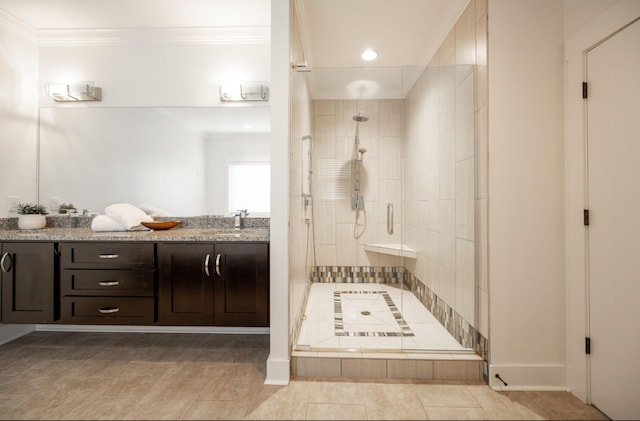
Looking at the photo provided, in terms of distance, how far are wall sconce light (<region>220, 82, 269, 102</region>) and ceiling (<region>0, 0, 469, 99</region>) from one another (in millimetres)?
453

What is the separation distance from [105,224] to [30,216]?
0.71m

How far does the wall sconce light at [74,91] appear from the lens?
9.05 ft

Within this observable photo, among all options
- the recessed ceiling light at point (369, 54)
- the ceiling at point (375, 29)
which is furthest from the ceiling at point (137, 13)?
the recessed ceiling light at point (369, 54)

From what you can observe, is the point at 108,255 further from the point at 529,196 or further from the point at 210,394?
the point at 529,196

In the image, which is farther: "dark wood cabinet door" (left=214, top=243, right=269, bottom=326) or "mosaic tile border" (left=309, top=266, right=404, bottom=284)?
"mosaic tile border" (left=309, top=266, right=404, bottom=284)

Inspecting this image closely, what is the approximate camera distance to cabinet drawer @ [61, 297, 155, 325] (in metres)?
2.27

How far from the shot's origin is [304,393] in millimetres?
1850

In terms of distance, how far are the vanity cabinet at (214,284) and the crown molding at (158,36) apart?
5.75 feet

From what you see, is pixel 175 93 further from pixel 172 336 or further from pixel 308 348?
pixel 308 348

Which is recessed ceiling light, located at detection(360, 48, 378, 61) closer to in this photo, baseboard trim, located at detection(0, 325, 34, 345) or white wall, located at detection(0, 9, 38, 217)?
white wall, located at detection(0, 9, 38, 217)

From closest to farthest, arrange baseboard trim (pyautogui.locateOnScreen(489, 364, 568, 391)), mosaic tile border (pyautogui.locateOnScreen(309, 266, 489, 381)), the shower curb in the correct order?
baseboard trim (pyautogui.locateOnScreen(489, 364, 568, 391)), the shower curb, mosaic tile border (pyautogui.locateOnScreen(309, 266, 489, 381))

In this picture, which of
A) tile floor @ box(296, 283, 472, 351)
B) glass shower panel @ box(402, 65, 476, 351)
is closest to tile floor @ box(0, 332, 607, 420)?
tile floor @ box(296, 283, 472, 351)

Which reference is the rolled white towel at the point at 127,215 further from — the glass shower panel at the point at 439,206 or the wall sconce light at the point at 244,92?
the glass shower panel at the point at 439,206

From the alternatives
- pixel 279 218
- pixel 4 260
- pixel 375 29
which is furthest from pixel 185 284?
pixel 375 29
